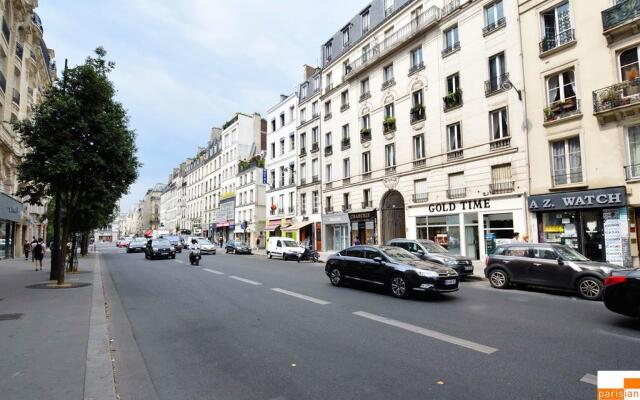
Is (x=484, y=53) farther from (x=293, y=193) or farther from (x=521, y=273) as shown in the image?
(x=293, y=193)

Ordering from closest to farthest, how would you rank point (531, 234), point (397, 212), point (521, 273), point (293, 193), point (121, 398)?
point (121, 398)
point (521, 273)
point (531, 234)
point (397, 212)
point (293, 193)

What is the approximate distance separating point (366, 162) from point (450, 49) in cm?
984

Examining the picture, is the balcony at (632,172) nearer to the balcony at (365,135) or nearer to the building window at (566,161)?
the building window at (566,161)

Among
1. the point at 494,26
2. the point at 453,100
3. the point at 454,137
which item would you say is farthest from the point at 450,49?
the point at 454,137

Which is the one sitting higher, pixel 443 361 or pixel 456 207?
pixel 456 207

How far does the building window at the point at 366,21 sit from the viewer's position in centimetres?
2927

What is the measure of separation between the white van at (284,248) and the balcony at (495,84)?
1524 cm

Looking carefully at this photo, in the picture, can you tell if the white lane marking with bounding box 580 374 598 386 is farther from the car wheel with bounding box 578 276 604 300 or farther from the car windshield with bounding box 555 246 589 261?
the car windshield with bounding box 555 246 589 261

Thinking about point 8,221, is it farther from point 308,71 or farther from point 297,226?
point 308,71

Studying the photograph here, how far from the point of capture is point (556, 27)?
17625 millimetres

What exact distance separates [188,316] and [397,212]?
19.8 m

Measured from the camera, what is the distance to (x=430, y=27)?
76.9 feet

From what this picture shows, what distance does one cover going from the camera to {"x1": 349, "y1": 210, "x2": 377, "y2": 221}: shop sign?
27028 millimetres

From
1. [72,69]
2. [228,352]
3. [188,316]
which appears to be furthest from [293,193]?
[228,352]
